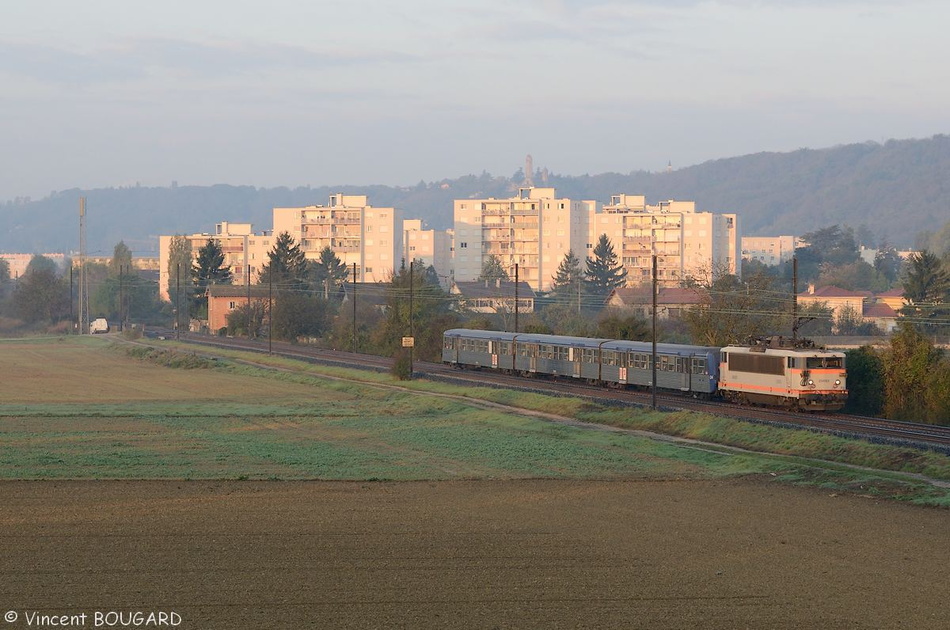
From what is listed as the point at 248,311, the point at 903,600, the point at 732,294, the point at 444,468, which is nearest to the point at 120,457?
the point at 444,468

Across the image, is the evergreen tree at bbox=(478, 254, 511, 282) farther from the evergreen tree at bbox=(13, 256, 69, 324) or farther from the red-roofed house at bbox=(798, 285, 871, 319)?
the evergreen tree at bbox=(13, 256, 69, 324)

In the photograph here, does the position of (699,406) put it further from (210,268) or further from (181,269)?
(181,269)


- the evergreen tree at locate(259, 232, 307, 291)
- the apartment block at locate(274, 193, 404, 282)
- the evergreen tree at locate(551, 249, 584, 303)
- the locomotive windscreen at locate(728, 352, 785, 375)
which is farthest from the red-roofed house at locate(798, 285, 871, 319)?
the apartment block at locate(274, 193, 404, 282)

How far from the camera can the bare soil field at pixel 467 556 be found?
57.8ft

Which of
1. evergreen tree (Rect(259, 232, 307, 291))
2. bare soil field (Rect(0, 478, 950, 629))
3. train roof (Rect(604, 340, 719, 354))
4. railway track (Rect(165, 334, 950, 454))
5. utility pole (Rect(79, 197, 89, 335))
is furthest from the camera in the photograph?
evergreen tree (Rect(259, 232, 307, 291))

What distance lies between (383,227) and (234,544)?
177 meters

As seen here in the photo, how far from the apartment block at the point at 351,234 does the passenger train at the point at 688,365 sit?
12132 centimetres

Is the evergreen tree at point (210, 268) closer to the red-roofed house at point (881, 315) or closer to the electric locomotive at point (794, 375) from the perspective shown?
the red-roofed house at point (881, 315)

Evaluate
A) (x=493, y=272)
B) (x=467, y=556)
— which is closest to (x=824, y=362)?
(x=467, y=556)

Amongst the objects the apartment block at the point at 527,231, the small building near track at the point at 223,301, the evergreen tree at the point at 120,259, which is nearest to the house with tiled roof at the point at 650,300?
the apartment block at the point at 527,231

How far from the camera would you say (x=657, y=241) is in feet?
651

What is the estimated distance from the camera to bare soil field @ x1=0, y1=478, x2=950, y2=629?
17.6m

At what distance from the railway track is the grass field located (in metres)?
3.45

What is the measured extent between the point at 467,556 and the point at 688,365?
1382 inches
